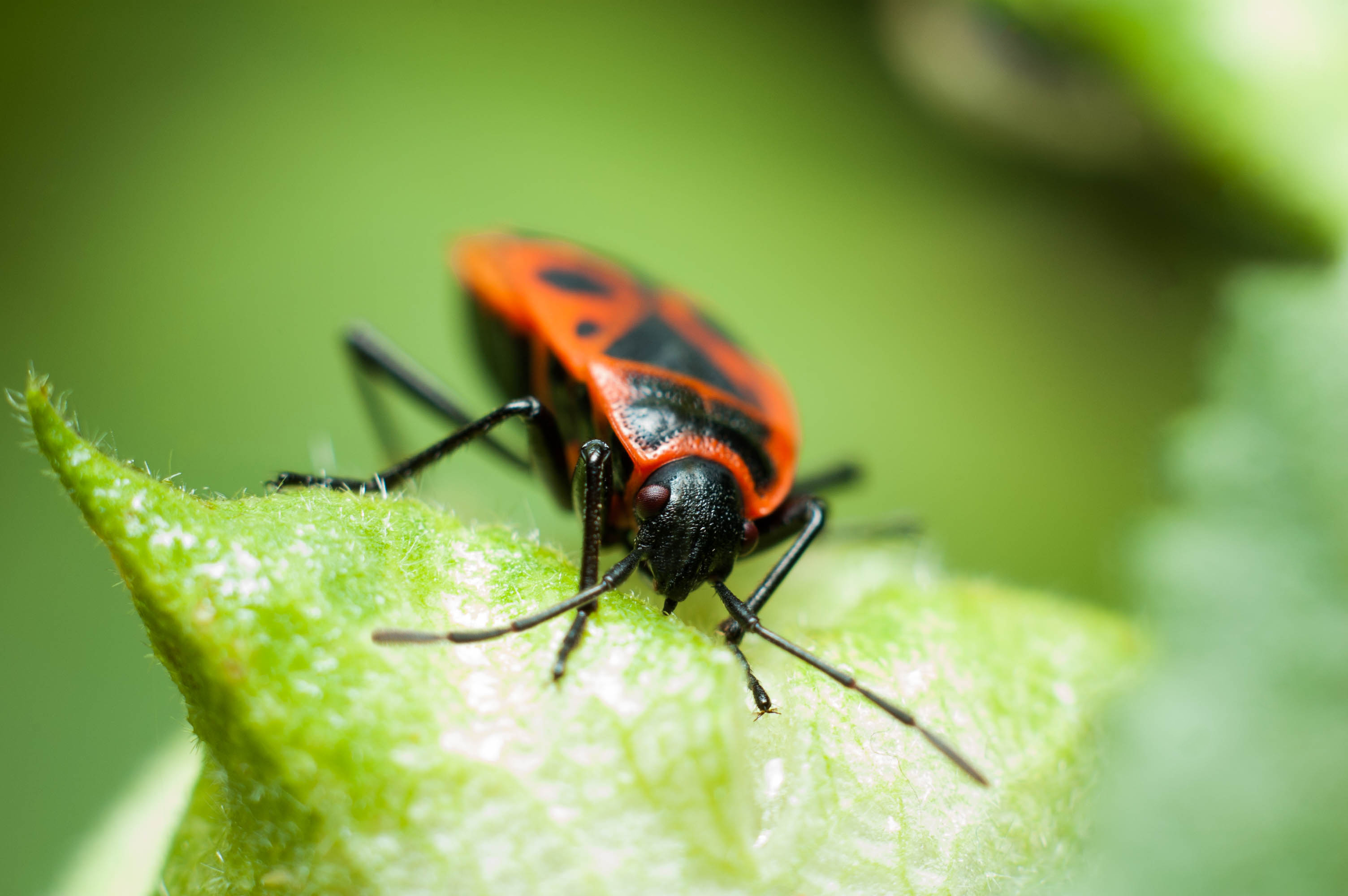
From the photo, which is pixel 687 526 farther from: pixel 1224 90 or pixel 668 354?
pixel 1224 90

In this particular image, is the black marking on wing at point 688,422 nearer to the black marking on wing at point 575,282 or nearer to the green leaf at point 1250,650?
the black marking on wing at point 575,282

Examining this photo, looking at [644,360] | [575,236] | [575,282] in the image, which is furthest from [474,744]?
[575,236]

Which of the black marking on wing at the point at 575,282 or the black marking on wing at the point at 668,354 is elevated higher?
the black marking on wing at the point at 575,282

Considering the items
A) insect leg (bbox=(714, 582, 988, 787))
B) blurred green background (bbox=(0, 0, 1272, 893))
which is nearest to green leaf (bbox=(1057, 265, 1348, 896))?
insect leg (bbox=(714, 582, 988, 787))

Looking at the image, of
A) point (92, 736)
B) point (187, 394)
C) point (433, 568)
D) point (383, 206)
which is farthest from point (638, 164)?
point (433, 568)

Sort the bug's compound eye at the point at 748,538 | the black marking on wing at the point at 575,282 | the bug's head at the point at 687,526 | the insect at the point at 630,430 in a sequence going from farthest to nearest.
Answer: the black marking on wing at the point at 575,282
the bug's compound eye at the point at 748,538
the bug's head at the point at 687,526
the insect at the point at 630,430

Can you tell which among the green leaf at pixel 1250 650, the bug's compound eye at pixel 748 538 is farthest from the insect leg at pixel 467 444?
the green leaf at pixel 1250 650

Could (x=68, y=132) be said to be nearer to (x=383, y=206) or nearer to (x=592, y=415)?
(x=383, y=206)
